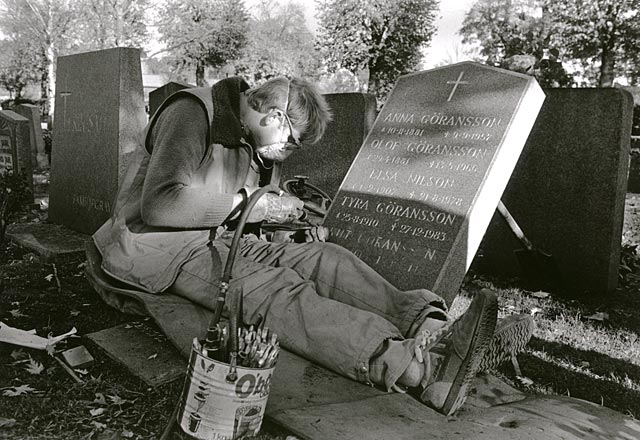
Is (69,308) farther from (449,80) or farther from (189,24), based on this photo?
(189,24)

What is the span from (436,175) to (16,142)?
237 inches

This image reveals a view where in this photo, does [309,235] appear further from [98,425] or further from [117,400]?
[98,425]

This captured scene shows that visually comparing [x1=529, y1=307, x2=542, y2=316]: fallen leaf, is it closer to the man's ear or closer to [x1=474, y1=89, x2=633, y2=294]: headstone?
[x1=474, y1=89, x2=633, y2=294]: headstone

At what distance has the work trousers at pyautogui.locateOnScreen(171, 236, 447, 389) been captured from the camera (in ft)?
8.80

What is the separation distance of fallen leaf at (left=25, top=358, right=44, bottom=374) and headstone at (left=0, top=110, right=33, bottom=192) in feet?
18.0

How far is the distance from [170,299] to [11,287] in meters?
1.77

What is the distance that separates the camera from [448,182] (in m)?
4.23

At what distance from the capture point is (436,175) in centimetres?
434

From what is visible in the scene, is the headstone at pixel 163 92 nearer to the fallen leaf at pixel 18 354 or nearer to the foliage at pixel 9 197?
the foliage at pixel 9 197

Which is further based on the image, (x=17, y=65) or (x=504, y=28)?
(x=504, y=28)

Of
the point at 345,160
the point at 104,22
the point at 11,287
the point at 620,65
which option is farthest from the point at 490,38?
the point at 11,287

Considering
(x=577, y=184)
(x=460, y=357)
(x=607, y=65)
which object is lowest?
(x=460, y=357)

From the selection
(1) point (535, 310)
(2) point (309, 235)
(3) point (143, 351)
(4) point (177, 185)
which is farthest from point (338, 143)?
(3) point (143, 351)

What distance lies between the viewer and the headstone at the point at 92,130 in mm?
5918
